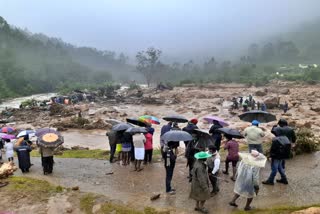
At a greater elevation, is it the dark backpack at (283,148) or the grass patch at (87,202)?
the dark backpack at (283,148)

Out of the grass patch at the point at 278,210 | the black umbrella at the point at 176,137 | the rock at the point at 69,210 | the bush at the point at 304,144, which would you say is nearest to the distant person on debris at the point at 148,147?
the black umbrella at the point at 176,137

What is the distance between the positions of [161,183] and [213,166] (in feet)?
6.95

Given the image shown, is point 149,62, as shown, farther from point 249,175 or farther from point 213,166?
point 249,175

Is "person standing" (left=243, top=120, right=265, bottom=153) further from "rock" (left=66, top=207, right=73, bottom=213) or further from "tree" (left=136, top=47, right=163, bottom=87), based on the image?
"tree" (left=136, top=47, right=163, bottom=87)

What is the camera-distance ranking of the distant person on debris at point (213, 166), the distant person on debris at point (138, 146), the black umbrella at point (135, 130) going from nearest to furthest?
the distant person on debris at point (213, 166), the black umbrella at point (135, 130), the distant person on debris at point (138, 146)

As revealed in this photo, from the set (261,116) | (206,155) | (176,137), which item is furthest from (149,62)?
(206,155)

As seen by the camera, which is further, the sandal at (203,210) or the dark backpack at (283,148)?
the dark backpack at (283,148)

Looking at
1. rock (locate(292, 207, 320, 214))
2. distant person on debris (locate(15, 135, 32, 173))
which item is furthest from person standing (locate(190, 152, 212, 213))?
distant person on debris (locate(15, 135, 32, 173))

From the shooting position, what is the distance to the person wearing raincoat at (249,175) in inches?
301

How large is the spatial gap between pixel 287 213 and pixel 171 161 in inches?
118

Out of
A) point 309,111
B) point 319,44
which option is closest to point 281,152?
point 309,111

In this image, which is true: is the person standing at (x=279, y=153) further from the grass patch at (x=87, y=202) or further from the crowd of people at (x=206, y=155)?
the grass patch at (x=87, y=202)

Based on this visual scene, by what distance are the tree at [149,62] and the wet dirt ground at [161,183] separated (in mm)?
72750

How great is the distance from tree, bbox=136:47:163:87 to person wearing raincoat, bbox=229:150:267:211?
252 feet
